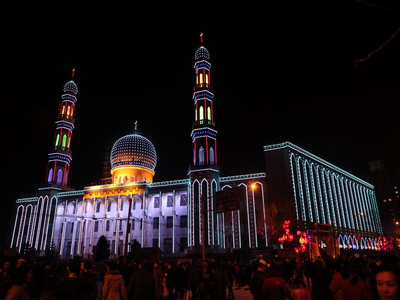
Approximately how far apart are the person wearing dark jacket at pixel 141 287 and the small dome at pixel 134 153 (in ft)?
181

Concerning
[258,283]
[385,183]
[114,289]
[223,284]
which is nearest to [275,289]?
[258,283]

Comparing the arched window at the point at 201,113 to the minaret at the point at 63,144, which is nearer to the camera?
the arched window at the point at 201,113

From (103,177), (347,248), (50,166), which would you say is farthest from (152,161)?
(347,248)

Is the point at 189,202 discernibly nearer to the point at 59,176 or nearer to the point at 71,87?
the point at 59,176

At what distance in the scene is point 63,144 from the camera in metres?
64.9

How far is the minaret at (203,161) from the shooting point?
47000 millimetres

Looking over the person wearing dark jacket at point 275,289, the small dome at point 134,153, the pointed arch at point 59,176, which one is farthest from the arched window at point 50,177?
the person wearing dark jacket at point 275,289

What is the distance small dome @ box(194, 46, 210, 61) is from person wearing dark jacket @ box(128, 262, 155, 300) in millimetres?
55237

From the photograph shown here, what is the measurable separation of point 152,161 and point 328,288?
194ft

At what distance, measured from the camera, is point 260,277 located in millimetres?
7965

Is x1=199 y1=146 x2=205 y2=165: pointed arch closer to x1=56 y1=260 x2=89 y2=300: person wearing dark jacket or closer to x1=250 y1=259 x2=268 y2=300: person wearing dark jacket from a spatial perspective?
x1=250 y1=259 x2=268 y2=300: person wearing dark jacket

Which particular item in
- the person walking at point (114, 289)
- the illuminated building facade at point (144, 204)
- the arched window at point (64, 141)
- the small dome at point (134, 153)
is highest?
the arched window at point (64, 141)

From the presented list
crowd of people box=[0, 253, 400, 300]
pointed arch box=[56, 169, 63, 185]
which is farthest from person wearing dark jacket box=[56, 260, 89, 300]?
pointed arch box=[56, 169, 63, 185]

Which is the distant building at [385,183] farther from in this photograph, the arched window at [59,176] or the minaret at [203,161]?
the arched window at [59,176]
